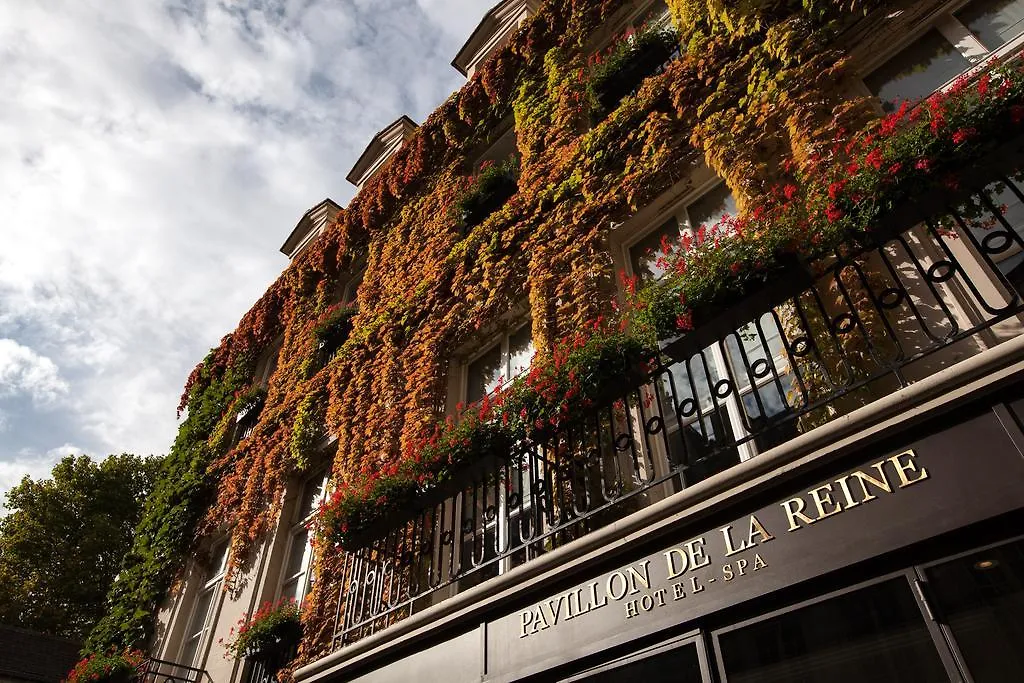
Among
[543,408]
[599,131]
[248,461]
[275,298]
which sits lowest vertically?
[543,408]

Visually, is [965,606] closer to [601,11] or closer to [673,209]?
Answer: [673,209]

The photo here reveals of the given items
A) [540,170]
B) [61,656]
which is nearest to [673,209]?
[540,170]

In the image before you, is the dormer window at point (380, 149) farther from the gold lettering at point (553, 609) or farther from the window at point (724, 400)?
the gold lettering at point (553, 609)

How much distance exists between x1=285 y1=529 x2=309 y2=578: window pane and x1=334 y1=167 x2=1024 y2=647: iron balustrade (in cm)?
297

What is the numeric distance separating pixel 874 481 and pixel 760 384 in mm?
1723

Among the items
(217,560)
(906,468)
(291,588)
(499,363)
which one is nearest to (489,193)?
(499,363)

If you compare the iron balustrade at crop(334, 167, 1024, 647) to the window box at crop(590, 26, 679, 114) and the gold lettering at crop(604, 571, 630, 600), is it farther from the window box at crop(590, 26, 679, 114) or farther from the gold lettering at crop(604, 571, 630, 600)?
the window box at crop(590, 26, 679, 114)

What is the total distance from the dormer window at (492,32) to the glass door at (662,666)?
1007cm

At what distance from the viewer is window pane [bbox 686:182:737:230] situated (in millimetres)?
6594

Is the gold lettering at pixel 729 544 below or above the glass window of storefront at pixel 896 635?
above

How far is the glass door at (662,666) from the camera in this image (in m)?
3.78

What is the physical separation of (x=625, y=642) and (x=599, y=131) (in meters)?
5.93

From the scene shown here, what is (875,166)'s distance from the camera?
13.4ft

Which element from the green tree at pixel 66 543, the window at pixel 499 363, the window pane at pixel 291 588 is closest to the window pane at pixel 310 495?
the window pane at pixel 291 588
